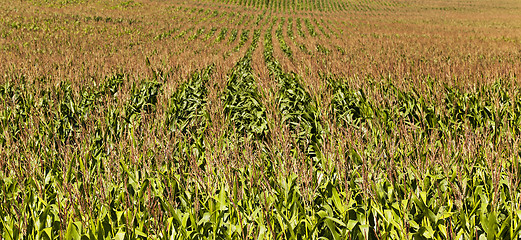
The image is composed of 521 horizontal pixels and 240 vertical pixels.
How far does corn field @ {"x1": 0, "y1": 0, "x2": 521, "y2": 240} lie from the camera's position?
220 centimetres

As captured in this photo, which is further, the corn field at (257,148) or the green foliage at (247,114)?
the green foliage at (247,114)

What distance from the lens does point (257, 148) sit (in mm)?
2980

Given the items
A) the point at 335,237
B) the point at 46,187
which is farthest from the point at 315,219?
the point at 46,187

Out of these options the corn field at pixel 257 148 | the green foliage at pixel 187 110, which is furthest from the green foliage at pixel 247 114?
the green foliage at pixel 187 110

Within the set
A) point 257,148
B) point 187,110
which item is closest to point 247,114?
point 187,110

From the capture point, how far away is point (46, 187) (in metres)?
2.99

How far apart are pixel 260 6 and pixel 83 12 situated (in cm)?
2517

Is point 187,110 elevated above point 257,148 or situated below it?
below

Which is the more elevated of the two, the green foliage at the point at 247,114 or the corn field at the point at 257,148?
the corn field at the point at 257,148

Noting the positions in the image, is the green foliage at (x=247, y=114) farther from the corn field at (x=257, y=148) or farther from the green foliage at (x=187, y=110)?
the green foliage at (x=187, y=110)

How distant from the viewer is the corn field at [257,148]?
2197mm

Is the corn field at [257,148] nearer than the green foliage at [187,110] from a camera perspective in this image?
Yes

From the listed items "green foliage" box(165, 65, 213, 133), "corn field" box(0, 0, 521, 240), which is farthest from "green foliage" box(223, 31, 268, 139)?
"green foliage" box(165, 65, 213, 133)

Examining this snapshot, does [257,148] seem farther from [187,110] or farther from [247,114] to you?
[187,110]
